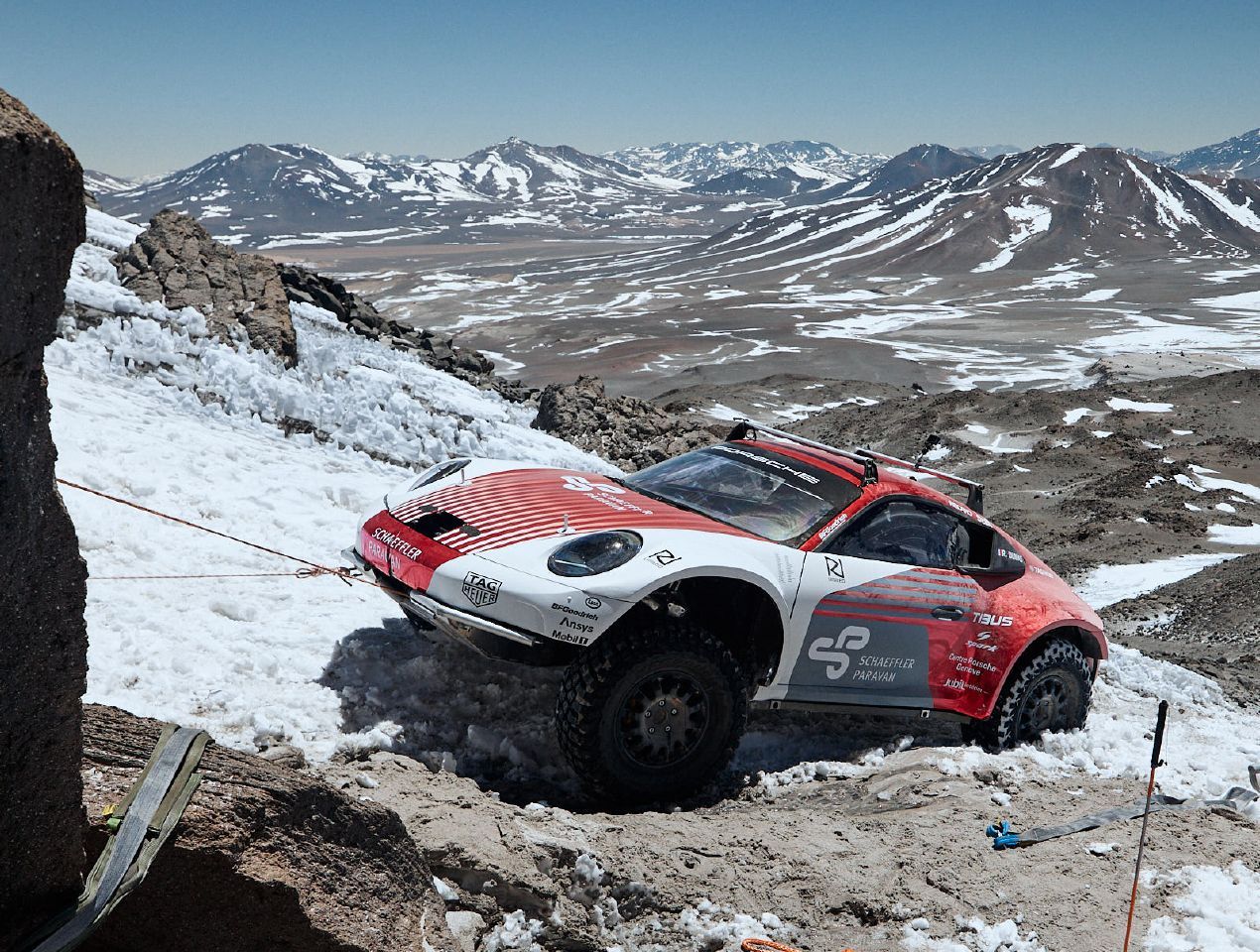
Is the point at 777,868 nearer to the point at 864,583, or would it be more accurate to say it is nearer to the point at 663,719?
the point at 663,719

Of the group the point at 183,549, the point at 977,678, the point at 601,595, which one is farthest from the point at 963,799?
the point at 183,549

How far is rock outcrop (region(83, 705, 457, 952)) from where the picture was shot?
2465 mm

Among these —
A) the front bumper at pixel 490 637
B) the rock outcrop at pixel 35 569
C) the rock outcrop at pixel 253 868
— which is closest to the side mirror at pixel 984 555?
the front bumper at pixel 490 637

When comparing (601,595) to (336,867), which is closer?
(336,867)

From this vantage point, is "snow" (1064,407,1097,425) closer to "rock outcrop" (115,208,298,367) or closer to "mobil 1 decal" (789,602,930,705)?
"rock outcrop" (115,208,298,367)

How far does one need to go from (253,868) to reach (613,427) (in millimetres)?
15992

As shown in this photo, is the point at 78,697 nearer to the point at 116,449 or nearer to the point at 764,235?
the point at 116,449

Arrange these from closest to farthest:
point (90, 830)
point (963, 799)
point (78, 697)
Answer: point (78, 697)
point (90, 830)
point (963, 799)

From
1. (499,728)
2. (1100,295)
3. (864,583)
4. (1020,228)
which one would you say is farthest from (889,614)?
(1020,228)

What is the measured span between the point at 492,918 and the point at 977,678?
10.6 ft

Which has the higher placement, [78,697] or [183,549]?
[78,697]

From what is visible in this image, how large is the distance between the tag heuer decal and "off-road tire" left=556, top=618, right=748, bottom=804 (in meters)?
0.45

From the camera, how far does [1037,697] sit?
599 cm

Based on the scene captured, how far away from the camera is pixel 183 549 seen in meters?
6.24
